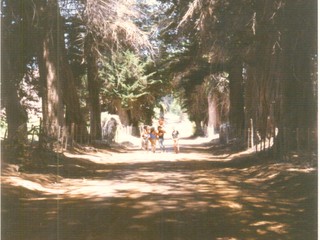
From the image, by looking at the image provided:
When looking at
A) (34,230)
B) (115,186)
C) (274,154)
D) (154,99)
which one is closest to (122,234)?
(34,230)

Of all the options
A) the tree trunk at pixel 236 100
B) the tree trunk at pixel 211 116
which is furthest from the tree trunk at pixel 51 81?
the tree trunk at pixel 211 116

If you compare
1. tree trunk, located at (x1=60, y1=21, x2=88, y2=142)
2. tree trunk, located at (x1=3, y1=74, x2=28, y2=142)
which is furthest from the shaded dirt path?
tree trunk, located at (x1=60, y1=21, x2=88, y2=142)

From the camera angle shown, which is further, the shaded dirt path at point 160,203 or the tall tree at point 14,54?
the tall tree at point 14,54

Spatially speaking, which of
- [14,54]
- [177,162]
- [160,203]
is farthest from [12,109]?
[160,203]

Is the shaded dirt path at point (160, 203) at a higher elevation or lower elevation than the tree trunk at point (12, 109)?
lower

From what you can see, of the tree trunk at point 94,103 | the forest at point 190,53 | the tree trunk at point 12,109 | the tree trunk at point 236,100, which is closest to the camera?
the forest at point 190,53

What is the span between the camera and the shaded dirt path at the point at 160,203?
21.7 ft

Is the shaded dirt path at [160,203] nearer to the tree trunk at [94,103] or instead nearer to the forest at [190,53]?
the forest at [190,53]

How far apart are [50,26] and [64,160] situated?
565 cm

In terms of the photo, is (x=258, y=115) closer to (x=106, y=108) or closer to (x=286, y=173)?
(x=286, y=173)

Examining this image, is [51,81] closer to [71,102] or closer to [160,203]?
[71,102]

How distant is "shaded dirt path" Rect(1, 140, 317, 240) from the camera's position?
6602 mm

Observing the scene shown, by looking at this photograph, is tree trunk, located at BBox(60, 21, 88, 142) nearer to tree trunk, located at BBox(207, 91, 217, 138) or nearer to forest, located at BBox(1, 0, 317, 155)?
forest, located at BBox(1, 0, 317, 155)

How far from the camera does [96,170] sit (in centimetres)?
1469
